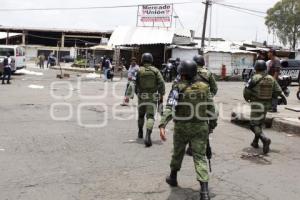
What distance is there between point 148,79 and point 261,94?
197 centimetres

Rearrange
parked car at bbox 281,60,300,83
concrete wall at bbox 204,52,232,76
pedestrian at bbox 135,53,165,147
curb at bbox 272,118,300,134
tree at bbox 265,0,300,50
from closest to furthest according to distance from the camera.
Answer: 1. pedestrian at bbox 135,53,165,147
2. curb at bbox 272,118,300,134
3. parked car at bbox 281,60,300,83
4. concrete wall at bbox 204,52,232,76
5. tree at bbox 265,0,300,50

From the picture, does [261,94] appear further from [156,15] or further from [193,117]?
[156,15]

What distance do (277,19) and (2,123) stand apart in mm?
59778

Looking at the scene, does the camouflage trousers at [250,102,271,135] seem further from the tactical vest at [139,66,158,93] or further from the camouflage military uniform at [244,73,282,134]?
the tactical vest at [139,66,158,93]

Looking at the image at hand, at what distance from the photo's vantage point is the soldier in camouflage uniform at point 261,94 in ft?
26.9

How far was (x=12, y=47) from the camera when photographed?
100ft

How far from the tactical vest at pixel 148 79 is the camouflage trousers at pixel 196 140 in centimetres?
322

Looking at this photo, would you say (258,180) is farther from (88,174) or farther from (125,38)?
(125,38)

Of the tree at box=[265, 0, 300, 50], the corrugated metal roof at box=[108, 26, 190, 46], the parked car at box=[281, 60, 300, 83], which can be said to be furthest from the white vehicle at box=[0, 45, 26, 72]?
the tree at box=[265, 0, 300, 50]

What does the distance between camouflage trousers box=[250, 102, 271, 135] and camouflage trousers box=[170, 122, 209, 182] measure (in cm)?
302

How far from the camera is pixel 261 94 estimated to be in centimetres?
825

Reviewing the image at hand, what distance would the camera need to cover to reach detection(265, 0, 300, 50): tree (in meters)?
63.3

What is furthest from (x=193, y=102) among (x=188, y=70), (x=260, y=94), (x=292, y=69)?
(x=292, y=69)

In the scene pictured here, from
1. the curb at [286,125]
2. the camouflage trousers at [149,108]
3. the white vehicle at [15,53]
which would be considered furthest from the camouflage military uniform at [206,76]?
the white vehicle at [15,53]
